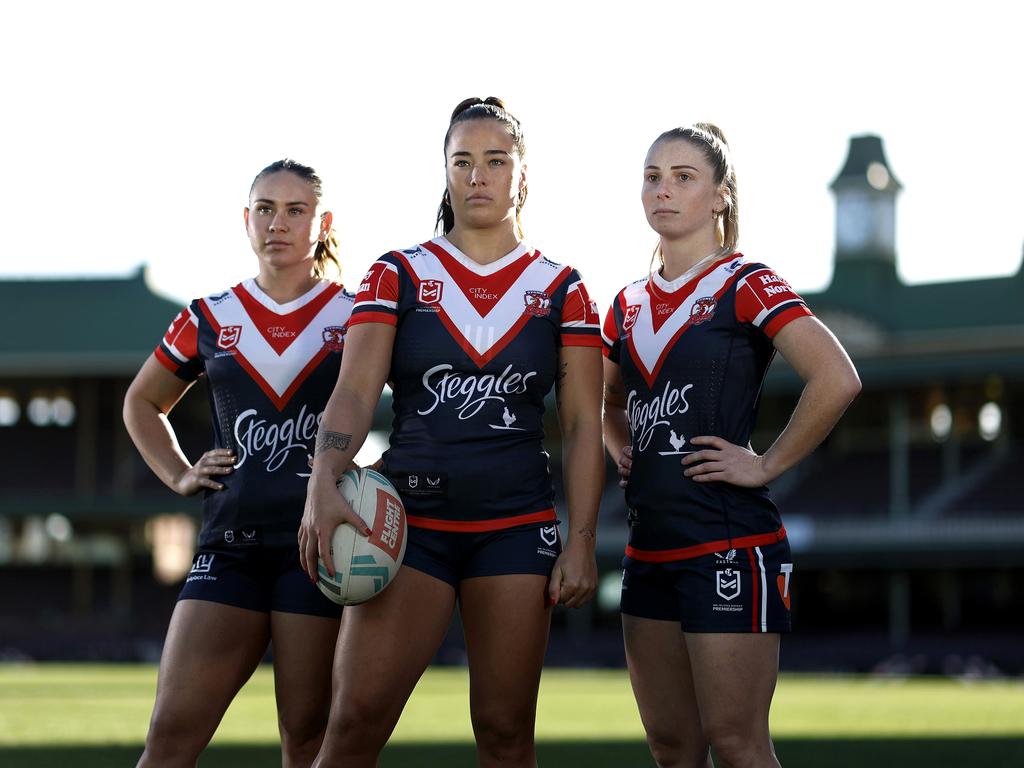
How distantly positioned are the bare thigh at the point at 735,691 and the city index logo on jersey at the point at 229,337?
2.01 m

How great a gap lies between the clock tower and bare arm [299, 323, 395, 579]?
4124 cm

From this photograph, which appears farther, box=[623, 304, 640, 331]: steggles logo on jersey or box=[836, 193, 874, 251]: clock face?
box=[836, 193, 874, 251]: clock face

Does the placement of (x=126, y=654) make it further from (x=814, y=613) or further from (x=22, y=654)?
(x=814, y=613)

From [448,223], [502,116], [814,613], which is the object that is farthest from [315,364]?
[814,613]

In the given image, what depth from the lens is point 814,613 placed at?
3550cm

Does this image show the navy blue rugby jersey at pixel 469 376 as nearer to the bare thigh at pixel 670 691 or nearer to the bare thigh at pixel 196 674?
the bare thigh at pixel 670 691

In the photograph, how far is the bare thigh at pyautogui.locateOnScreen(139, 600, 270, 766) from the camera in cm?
504

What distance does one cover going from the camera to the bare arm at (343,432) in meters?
4.53

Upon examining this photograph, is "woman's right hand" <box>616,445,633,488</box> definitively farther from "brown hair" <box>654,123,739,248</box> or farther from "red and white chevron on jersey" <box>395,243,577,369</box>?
"brown hair" <box>654,123,739,248</box>

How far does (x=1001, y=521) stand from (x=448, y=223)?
28.3 metres

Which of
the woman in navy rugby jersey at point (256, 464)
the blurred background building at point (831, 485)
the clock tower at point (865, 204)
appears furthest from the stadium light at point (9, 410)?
the woman in navy rugby jersey at point (256, 464)

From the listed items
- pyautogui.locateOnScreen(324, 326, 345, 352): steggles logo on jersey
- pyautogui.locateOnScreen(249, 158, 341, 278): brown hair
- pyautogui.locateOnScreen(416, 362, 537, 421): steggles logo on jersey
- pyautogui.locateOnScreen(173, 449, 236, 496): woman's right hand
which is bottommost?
pyautogui.locateOnScreen(173, 449, 236, 496): woman's right hand

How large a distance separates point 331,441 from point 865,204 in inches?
1703

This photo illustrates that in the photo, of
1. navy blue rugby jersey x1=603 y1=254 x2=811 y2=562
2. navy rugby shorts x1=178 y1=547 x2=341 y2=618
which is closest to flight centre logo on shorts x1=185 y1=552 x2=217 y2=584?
navy rugby shorts x1=178 y1=547 x2=341 y2=618
